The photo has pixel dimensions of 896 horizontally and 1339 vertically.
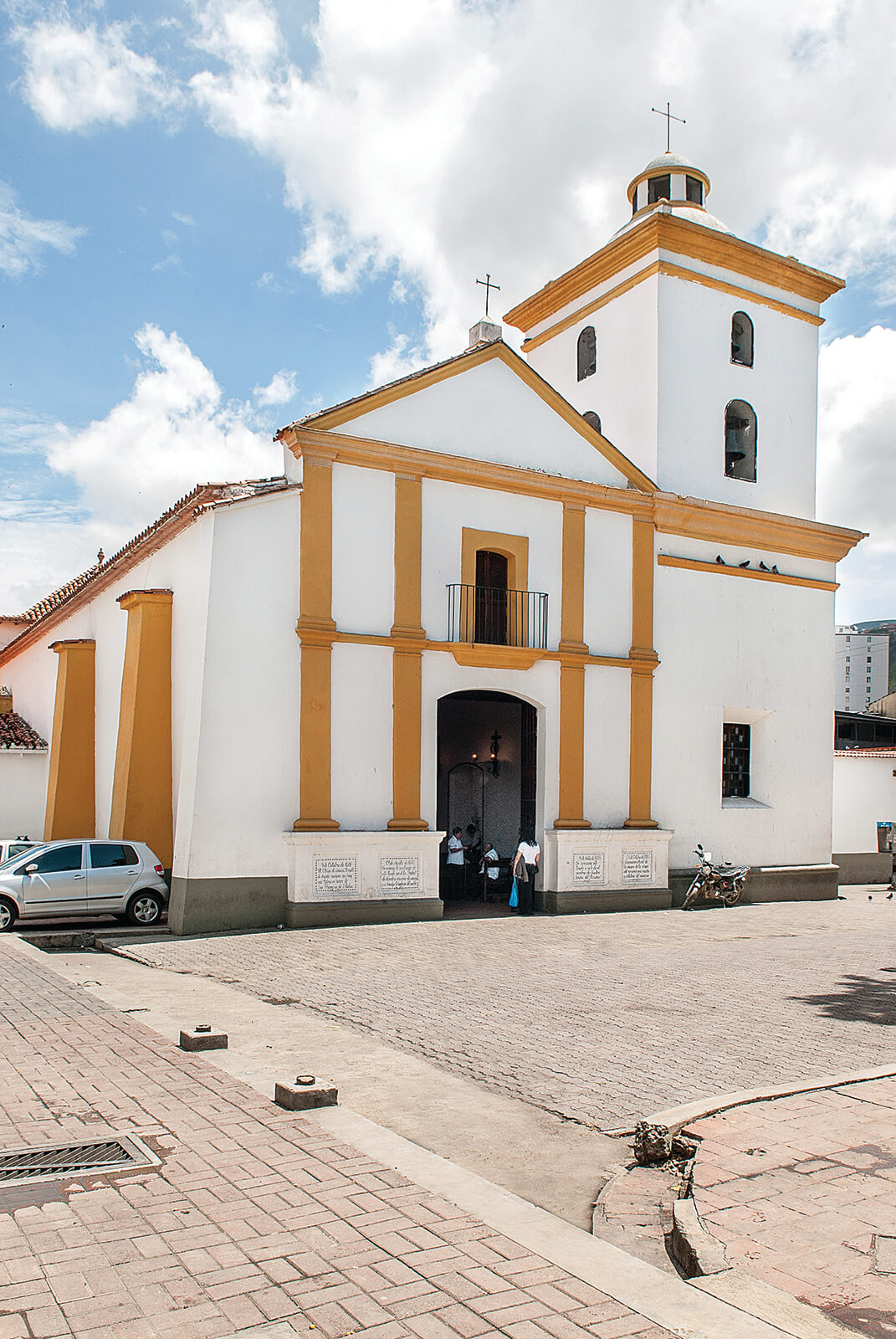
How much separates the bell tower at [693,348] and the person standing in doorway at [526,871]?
7.09 m

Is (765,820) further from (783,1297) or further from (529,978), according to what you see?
(783,1297)

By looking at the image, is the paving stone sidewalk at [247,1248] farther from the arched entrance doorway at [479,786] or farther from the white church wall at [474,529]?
the arched entrance doorway at [479,786]

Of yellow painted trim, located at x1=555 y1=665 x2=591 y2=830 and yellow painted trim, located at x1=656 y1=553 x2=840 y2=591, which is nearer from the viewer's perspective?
yellow painted trim, located at x1=555 y1=665 x2=591 y2=830

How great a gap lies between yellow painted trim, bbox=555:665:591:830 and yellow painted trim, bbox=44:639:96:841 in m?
8.83

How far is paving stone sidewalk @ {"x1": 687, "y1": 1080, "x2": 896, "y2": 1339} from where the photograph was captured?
397 centimetres

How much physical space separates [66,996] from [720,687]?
520 inches

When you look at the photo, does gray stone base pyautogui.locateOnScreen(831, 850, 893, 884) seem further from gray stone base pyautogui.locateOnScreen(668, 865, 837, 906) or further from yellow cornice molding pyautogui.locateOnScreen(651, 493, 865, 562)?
yellow cornice molding pyautogui.locateOnScreen(651, 493, 865, 562)

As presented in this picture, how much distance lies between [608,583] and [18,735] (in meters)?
13.5

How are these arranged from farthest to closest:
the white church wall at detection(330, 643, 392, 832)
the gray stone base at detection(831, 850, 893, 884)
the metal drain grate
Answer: the gray stone base at detection(831, 850, 893, 884)
the white church wall at detection(330, 643, 392, 832)
the metal drain grate

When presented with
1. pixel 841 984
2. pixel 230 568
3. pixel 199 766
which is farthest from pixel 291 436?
pixel 841 984

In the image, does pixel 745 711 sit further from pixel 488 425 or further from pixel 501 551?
pixel 488 425

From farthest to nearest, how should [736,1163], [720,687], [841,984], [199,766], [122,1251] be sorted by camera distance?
[720,687]
[199,766]
[841,984]
[736,1163]
[122,1251]

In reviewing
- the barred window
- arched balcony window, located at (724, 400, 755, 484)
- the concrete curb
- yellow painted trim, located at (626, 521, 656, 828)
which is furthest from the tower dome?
the concrete curb

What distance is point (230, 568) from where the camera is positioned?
14469 millimetres
